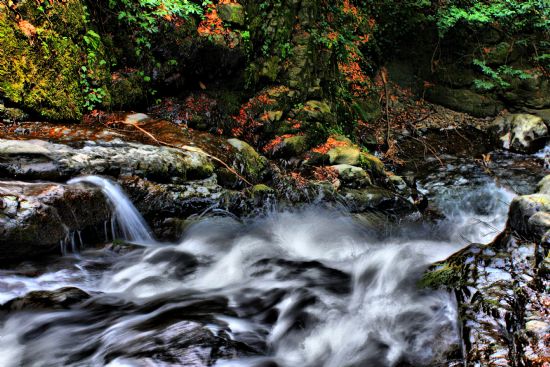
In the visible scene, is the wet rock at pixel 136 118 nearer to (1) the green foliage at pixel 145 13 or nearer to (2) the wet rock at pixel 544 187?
(1) the green foliage at pixel 145 13

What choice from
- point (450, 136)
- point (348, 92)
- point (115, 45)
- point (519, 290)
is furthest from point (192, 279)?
point (450, 136)

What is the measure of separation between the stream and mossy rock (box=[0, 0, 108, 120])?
1625 millimetres

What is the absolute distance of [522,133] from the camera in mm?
9984

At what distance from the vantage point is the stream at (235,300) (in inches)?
120

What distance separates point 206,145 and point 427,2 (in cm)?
815

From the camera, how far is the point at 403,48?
12.0 meters

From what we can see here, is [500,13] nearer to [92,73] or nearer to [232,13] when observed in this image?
[232,13]

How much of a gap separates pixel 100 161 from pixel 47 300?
1.86 metres

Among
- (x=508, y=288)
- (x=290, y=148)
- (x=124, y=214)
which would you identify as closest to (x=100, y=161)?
(x=124, y=214)

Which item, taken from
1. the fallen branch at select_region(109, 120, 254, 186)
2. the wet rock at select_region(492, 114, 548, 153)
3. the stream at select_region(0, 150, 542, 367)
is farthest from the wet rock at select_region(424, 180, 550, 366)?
the wet rock at select_region(492, 114, 548, 153)

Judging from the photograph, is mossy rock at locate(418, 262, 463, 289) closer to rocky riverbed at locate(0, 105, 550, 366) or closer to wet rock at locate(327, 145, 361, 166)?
rocky riverbed at locate(0, 105, 550, 366)

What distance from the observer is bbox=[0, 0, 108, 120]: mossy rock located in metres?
4.88

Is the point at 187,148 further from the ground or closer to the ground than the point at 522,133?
further from the ground

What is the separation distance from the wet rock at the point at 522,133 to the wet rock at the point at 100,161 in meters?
8.49
